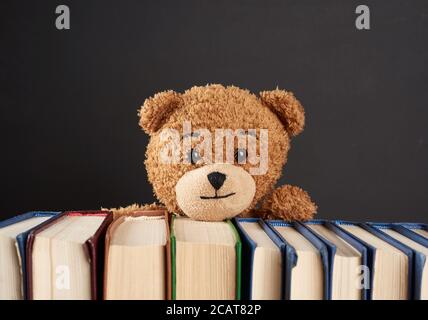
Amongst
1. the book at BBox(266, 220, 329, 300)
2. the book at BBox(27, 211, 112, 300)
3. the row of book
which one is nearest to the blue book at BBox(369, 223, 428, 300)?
the row of book

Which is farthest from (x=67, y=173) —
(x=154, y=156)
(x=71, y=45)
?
(x=154, y=156)

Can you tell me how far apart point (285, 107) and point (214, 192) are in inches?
8.2

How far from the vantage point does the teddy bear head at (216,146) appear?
658 millimetres

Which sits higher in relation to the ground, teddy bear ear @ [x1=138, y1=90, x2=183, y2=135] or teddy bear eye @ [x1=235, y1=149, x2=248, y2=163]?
teddy bear ear @ [x1=138, y1=90, x2=183, y2=135]

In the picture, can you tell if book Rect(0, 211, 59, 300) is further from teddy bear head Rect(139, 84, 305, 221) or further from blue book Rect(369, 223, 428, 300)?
blue book Rect(369, 223, 428, 300)

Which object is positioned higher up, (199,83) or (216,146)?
(199,83)

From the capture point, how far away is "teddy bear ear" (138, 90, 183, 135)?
721 mm

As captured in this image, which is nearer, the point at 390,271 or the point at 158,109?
the point at 390,271

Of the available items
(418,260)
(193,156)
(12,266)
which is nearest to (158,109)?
(193,156)

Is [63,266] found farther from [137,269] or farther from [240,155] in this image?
[240,155]

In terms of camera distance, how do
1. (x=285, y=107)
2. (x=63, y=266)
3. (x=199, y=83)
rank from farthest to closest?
(x=199, y=83)
(x=285, y=107)
(x=63, y=266)

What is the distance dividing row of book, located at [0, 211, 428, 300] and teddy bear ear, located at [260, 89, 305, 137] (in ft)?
0.89

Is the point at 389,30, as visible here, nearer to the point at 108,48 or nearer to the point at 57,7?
the point at 108,48

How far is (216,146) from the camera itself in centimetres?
69
